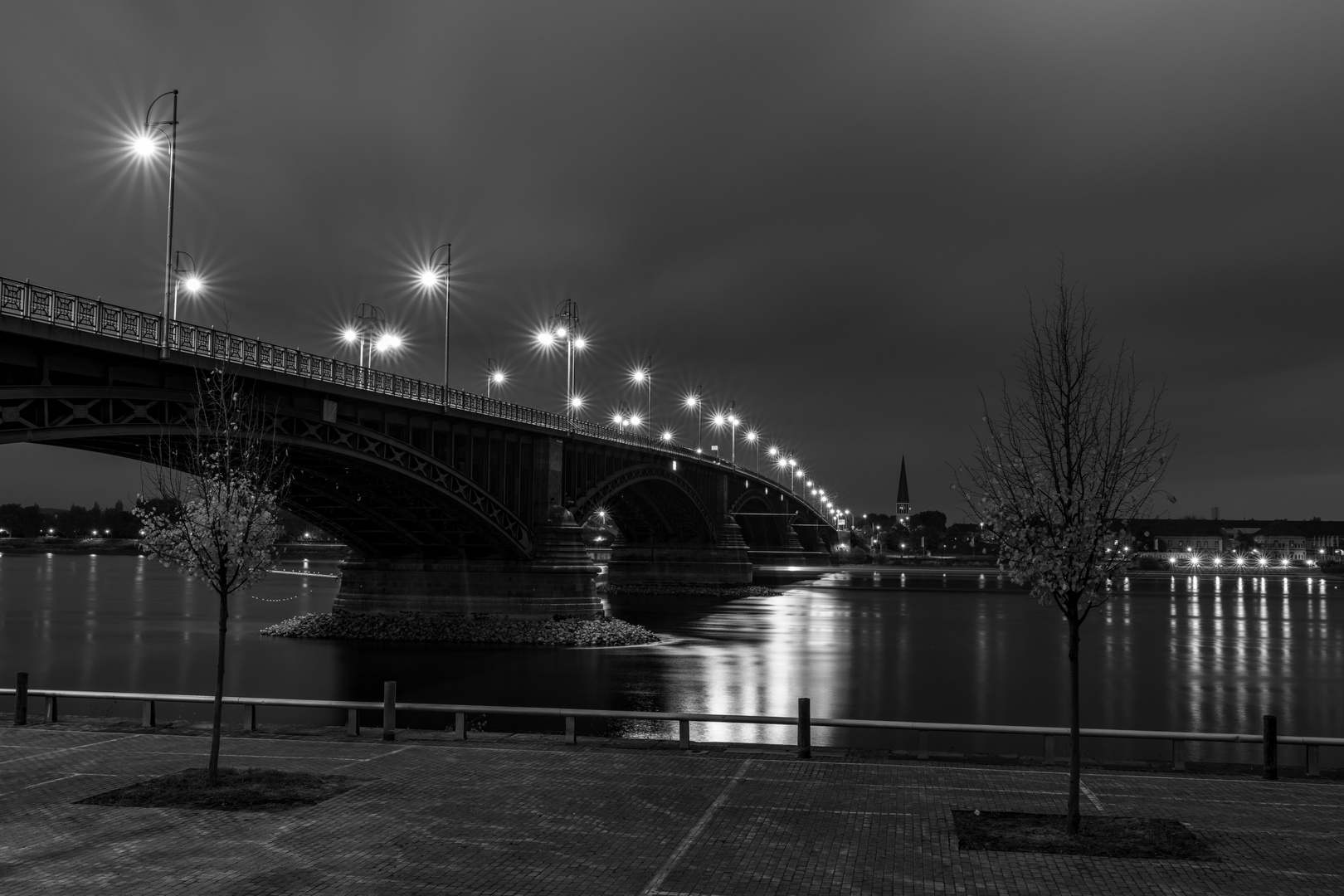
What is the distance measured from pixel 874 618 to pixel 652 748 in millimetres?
64786

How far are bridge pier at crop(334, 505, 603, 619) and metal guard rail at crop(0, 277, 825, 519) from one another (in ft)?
27.1

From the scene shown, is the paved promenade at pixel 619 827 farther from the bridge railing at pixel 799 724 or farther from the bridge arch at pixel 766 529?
the bridge arch at pixel 766 529

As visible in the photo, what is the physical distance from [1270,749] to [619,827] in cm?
1058

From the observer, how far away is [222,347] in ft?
129

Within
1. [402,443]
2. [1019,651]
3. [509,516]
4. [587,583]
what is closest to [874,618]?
[1019,651]

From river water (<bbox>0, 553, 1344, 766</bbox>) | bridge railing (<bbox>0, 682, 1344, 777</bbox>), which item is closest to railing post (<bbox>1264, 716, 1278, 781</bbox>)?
bridge railing (<bbox>0, 682, 1344, 777</bbox>)

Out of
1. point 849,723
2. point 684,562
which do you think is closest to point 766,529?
point 684,562

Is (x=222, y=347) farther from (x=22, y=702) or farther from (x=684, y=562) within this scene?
(x=684, y=562)

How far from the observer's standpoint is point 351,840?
1231 centimetres

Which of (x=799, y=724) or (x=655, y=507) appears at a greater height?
(x=655, y=507)

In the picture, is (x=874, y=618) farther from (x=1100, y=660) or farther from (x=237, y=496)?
(x=237, y=496)

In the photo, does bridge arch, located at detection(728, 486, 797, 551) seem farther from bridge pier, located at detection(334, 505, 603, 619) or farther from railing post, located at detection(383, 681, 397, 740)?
railing post, located at detection(383, 681, 397, 740)

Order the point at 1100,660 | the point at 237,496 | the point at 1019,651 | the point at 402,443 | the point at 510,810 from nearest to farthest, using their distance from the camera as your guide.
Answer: the point at 510,810
the point at 237,496
the point at 402,443
the point at 1100,660
the point at 1019,651

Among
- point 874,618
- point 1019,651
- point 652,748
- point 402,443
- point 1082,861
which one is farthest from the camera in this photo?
point 874,618
